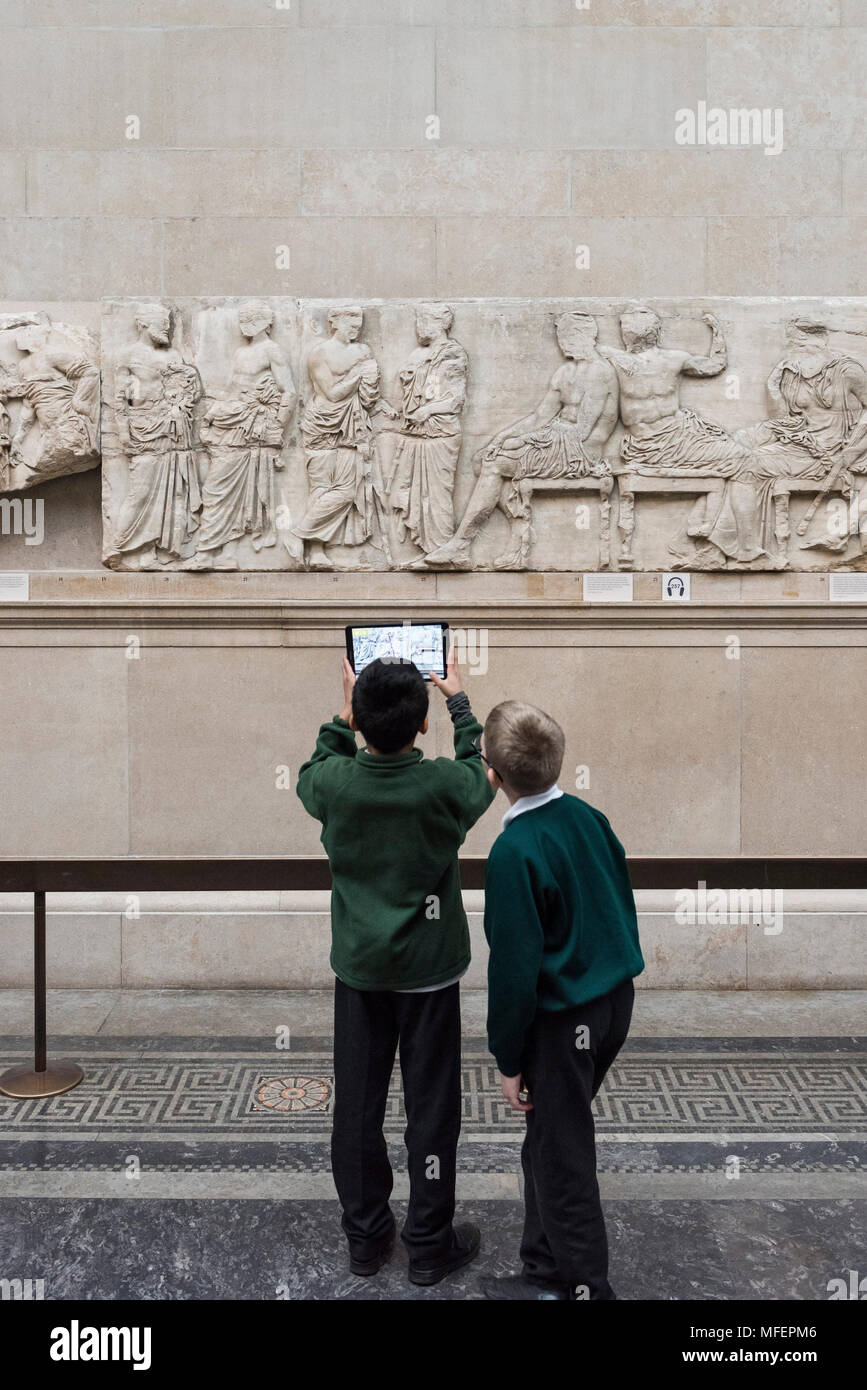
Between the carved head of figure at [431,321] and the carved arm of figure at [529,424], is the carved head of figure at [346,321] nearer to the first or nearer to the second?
the carved head of figure at [431,321]

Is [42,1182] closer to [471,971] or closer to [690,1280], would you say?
[690,1280]

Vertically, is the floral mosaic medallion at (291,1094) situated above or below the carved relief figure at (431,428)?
below

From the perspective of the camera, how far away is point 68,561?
20.2ft

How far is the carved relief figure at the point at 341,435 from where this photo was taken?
5801 millimetres

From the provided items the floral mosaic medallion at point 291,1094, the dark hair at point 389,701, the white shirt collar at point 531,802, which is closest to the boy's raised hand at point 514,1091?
the white shirt collar at point 531,802

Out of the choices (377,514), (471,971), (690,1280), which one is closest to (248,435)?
(377,514)

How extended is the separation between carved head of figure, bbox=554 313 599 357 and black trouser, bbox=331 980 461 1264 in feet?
12.6

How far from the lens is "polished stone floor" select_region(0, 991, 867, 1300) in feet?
10.9

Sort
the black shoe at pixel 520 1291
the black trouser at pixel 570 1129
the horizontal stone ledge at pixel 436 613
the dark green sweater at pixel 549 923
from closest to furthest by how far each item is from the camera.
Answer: the dark green sweater at pixel 549 923, the black trouser at pixel 570 1129, the black shoe at pixel 520 1291, the horizontal stone ledge at pixel 436 613

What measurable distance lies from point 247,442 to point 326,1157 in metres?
3.63

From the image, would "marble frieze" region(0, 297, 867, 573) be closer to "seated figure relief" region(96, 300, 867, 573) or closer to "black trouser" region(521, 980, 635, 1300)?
"seated figure relief" region(96, 300, 867, 573)

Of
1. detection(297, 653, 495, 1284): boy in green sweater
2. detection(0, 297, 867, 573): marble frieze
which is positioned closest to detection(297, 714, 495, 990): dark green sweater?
detection(297, 653, 495, 1284): boy in green sweater

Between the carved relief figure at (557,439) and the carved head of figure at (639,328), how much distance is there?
166mm

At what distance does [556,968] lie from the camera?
277cm
